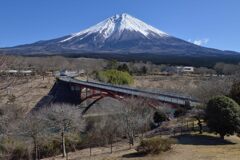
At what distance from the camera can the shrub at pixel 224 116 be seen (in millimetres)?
31312

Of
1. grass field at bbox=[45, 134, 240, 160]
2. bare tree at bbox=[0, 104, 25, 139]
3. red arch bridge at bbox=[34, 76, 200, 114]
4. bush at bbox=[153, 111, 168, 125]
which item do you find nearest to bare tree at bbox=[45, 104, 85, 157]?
bare tree at bbox=[0, 104, 25, 139]

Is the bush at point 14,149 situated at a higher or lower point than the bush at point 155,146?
lower

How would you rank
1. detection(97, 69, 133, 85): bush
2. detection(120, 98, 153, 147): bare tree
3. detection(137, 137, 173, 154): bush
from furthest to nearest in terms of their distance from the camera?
detection(97, 69, 133, 85): bush
detection(120, 98, 153, 147): bare tree
detection(137, 137, 173, 154): bush

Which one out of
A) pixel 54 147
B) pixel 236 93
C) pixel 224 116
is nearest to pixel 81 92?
pixel 54 147

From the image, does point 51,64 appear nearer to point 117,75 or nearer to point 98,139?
point 117,75

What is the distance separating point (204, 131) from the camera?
1411 inches

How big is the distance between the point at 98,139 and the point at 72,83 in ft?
166

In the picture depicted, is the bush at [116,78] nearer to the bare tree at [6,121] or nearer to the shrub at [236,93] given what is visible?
the bare tree at [6,121]

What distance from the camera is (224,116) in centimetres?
3145

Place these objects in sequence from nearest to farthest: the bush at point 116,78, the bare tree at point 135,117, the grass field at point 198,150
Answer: the grass field at point 198,150, the bare tree at point 135,117, the bush at point 116,78

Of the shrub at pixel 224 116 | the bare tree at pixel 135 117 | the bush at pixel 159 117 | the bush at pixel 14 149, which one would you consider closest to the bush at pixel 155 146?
the shrub at pixel 224 116

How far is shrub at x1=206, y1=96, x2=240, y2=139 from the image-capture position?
31312 millimetres

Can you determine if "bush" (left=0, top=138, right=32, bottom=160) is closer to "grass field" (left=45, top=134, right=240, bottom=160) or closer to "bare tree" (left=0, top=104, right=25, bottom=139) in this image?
"bare tree" (left=0, top=104, right=25, bottom=139)

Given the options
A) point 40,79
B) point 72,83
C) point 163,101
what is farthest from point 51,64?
point 163,101
